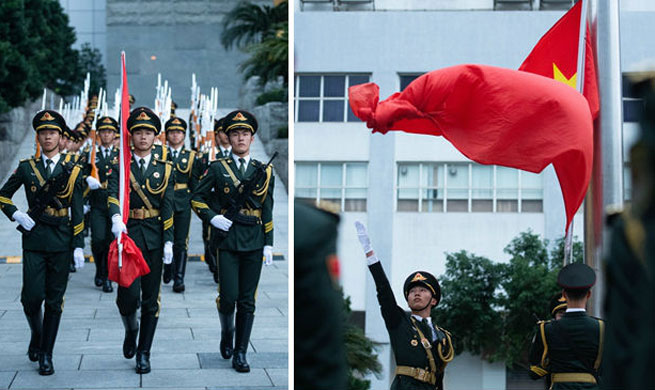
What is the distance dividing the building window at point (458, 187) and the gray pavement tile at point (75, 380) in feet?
65.7

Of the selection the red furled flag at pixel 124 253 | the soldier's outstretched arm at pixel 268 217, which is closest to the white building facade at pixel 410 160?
the soldier's outstretched arm at pixel 268 217

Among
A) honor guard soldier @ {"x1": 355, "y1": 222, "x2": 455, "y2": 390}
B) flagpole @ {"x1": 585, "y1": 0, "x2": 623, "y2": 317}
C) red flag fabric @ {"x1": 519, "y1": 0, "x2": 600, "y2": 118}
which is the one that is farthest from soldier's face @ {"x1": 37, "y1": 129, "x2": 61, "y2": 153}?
flagpole @ {"x1": 585, "y1": 0, "x2": 623, "y2": 317}

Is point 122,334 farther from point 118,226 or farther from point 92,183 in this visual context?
point 92,183

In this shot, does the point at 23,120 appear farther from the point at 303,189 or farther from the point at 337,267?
the point at 337,267

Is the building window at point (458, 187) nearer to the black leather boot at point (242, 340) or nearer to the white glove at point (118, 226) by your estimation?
the black leather boot at point (242, 340)

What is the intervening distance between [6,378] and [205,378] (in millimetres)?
1358

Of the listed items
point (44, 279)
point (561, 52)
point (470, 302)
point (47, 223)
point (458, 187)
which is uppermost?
point (561, 52)

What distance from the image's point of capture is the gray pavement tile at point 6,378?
7.29m

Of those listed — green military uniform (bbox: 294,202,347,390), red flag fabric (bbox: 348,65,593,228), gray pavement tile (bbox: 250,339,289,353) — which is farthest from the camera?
gray pavement tile (bbox: 250,339,289,353)

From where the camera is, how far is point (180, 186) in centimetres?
1173

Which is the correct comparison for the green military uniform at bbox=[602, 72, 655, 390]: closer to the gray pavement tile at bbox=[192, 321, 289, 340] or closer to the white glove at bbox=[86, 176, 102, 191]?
the gray pavement tile at bbox=[192, 321, 289, 340]

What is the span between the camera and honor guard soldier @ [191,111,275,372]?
7633mm

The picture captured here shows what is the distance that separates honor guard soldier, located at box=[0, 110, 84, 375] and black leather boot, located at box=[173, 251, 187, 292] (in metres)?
3.60

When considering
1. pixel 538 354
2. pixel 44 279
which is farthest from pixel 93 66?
pixel 538 354
